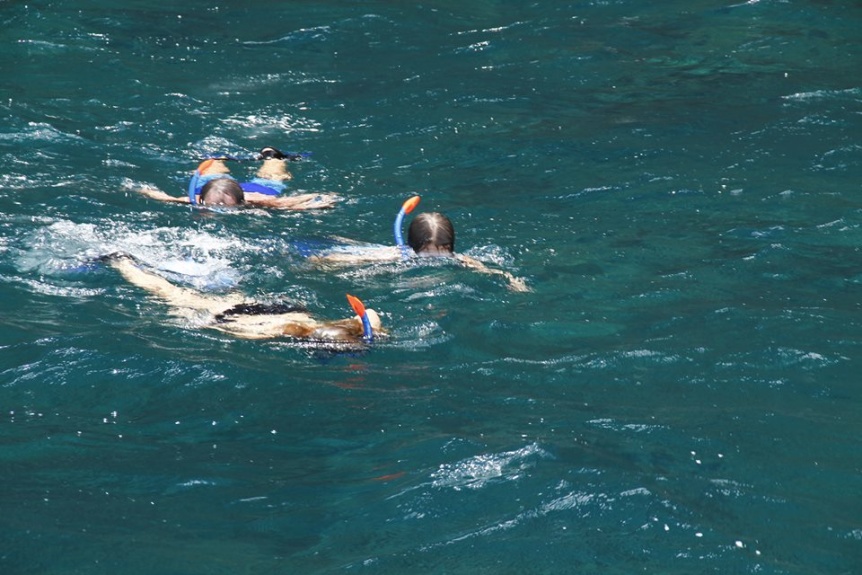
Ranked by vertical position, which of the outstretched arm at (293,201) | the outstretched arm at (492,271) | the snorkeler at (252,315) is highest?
the outstretched arm at (293,201)

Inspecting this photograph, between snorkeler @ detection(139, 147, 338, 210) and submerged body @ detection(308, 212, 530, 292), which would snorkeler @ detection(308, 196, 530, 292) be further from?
snorkeler @ detection(139, 147, 338, 210)

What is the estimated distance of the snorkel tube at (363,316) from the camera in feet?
21.3

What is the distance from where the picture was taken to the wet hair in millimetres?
8453

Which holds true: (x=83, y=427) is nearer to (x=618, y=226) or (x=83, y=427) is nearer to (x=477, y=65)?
(x=618, y=226)

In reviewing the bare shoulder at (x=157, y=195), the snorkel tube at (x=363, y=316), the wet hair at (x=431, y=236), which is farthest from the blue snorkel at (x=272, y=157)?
the snorkel tube at (x=363, y=316)

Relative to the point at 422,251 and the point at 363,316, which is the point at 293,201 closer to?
the point at 422,251

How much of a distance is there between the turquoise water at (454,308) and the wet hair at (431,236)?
21 centimetres

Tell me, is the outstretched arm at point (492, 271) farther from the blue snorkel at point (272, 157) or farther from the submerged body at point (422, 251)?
the blue snorkel at point (272, 157)

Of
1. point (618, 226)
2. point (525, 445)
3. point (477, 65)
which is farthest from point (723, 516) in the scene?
point (477, 65)

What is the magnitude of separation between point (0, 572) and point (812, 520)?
3.33m

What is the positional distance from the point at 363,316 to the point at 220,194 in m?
3.60

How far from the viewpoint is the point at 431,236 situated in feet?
27.7

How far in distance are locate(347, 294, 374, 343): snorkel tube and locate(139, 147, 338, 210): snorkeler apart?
3.31 meters

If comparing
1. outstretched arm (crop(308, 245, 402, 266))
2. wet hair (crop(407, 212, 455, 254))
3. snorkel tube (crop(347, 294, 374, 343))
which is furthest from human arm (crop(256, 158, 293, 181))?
snorkel tube (crop(347, 294, 374, 343))
